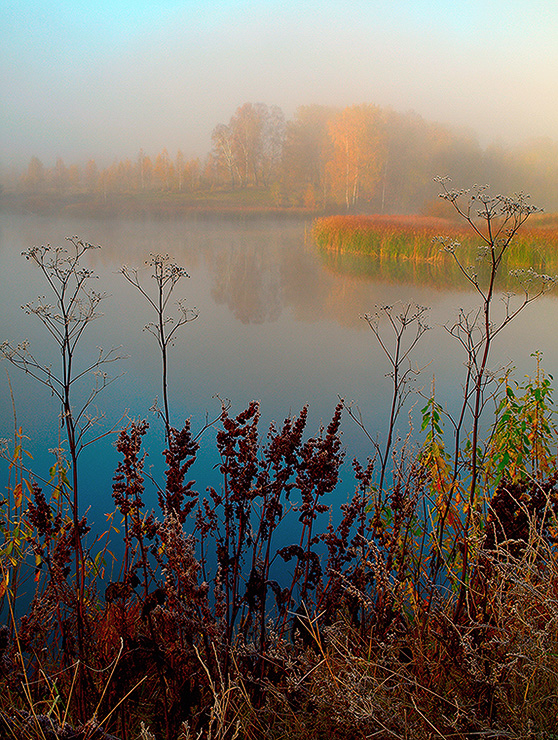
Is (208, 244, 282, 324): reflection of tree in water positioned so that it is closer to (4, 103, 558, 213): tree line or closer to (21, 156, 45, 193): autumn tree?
(4, 103, 558, 213): tree line

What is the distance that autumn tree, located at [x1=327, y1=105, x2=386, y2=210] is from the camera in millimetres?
5844

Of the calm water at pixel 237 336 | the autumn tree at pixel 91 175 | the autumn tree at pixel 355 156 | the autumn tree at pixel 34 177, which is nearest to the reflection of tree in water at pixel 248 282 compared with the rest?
the calm water at pixel 237 336

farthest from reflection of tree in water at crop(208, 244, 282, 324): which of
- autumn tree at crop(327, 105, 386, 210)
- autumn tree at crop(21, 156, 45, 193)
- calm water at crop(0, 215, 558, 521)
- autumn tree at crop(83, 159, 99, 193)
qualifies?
autumn tree at crop(21, 156, 45, 193)

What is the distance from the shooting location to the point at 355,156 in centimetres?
592

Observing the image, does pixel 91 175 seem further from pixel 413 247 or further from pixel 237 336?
pixel 413 247

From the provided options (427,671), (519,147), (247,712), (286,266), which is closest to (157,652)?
(247,712)

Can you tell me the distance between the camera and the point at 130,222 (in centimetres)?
609

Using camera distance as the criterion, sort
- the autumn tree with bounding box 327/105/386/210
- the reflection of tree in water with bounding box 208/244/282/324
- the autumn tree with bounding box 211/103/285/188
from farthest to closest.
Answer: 1. the autumn tree with bounding box 327/105/386/210
2. the autumn tree with bounding box 211/103/285/188
3. the reflection of tree in water with bounding box 208/244/282/324

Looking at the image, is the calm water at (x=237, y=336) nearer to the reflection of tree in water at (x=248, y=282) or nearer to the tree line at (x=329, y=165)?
the reflection of tree in water at (x=248, y=282)

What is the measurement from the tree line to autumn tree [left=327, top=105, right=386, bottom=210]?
1cm

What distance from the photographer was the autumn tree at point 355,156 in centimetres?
584

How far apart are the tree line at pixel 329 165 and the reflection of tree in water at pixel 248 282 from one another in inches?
24.7

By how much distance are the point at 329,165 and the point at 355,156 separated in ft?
0.92

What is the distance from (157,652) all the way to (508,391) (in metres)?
1.44
